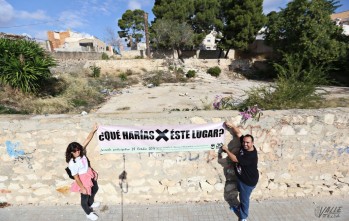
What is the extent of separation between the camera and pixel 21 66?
638 centimetres

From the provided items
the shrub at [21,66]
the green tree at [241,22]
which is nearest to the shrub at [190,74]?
the green tree at [241,22]

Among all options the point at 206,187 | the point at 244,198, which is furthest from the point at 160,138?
the point at 244,198

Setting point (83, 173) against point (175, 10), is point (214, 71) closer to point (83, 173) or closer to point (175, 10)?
point (175, 10)

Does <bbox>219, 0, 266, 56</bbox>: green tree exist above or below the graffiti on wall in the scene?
above

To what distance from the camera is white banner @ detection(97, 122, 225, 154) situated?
128 inches

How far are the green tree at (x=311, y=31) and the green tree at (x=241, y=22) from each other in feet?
16.4

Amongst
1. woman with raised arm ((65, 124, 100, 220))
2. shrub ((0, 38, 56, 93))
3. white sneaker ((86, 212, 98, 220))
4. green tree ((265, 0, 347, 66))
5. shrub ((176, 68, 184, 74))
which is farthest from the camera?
shrub ((176, 68, 184, 74))

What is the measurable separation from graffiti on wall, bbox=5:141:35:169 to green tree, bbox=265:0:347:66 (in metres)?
19.8

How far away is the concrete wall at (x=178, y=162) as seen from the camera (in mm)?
3244

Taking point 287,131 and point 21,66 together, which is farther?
point 21,66

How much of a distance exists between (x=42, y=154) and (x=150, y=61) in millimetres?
20733

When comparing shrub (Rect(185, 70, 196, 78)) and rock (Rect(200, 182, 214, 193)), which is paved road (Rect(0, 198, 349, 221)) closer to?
rock (Rect(200, 182, 214, 193))

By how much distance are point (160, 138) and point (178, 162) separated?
0.51 metres

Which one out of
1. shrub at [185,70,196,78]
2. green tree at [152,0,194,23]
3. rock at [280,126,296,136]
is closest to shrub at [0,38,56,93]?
rock at [280,126,296,136]
